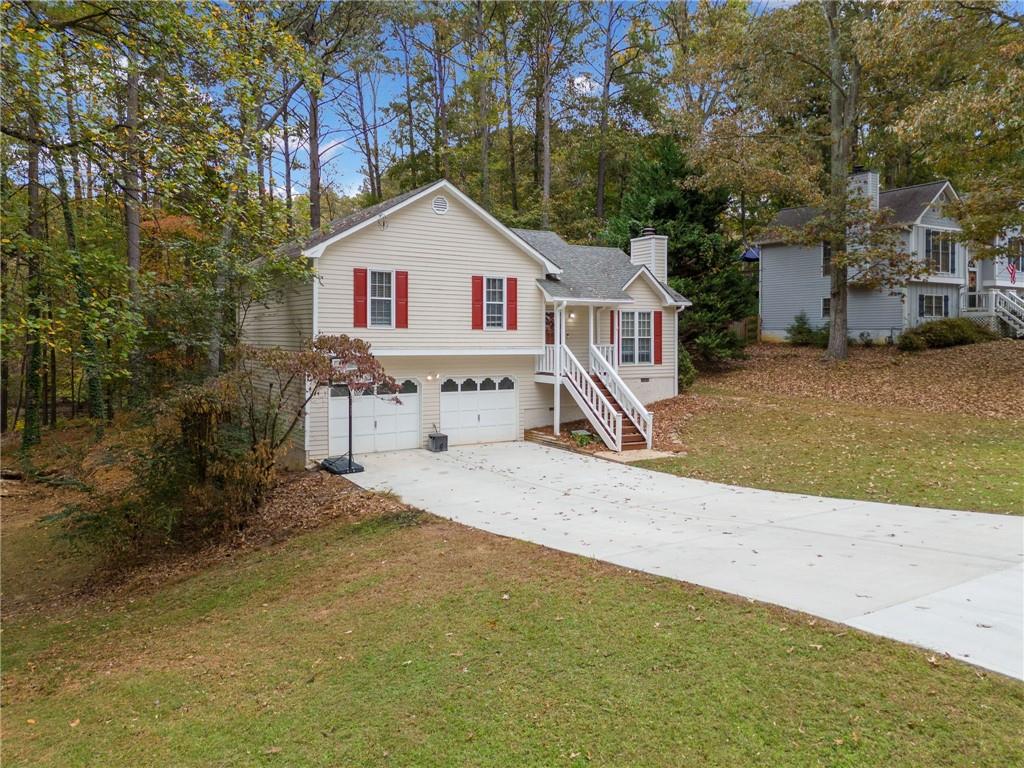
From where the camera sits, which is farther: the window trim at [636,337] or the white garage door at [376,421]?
the window trim at [636,337]

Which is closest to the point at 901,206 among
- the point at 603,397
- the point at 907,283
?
the point at 907,283

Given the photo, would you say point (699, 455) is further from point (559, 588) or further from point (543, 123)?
point (543, 123)

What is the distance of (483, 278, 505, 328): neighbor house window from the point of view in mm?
17531

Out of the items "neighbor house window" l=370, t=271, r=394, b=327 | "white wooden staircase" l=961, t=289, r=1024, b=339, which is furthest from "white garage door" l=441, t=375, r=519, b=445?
"white wooden staircase" l=961, t=289, r=1024, b=339

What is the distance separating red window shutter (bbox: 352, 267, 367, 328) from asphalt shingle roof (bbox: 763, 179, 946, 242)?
17.2m

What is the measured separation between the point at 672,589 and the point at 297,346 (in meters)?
11.8

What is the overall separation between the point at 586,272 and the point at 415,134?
59.4 ft

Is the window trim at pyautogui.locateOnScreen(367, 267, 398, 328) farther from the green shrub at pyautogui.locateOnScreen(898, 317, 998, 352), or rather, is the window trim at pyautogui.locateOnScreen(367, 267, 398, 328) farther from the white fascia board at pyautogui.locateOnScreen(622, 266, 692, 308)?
the green shrub at pyautogui.locateOnScreen(898, 317, 998, 352)

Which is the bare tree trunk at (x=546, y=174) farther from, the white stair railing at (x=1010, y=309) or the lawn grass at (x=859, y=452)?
the white stair railing at (x=1010, y=309)

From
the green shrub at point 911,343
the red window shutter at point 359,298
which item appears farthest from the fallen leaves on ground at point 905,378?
the red window shutter at point 359,298

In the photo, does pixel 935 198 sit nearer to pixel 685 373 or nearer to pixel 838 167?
pixel 838 167

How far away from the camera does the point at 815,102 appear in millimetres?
32406

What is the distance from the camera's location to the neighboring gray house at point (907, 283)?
87.6 ft

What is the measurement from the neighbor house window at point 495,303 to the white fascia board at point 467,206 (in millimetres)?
1181
